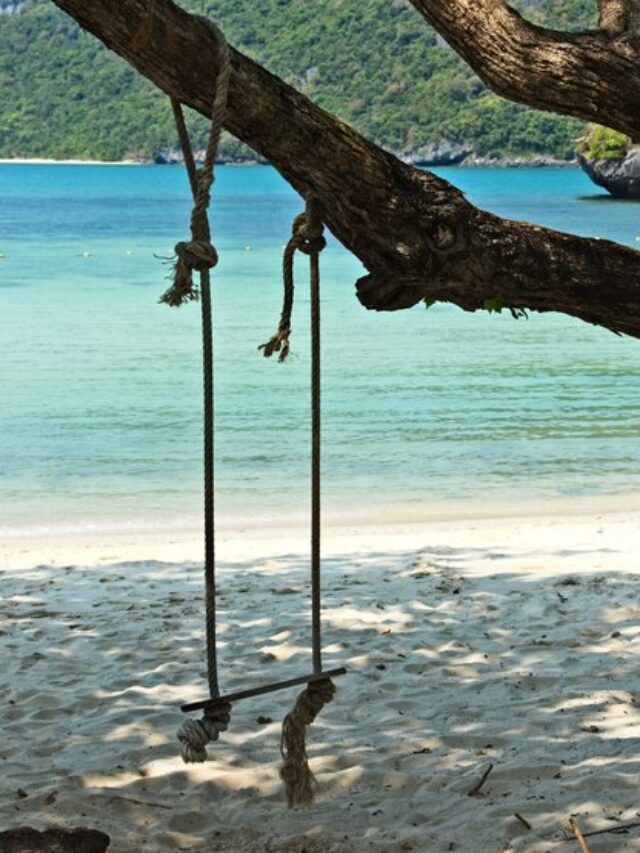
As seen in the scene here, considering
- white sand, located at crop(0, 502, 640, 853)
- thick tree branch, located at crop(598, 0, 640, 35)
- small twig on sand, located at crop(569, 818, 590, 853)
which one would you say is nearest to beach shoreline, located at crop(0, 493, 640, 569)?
white sand, located at crop(0, 502, 640, 853)

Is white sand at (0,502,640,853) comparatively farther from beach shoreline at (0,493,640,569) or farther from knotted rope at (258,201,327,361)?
knotted rope at (258,201,327,361)

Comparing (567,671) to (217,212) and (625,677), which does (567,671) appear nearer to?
(625,677)

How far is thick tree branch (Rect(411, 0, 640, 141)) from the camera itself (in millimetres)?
2873

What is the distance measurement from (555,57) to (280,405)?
10.8 meters

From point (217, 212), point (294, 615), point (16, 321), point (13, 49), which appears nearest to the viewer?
point (294, 615)

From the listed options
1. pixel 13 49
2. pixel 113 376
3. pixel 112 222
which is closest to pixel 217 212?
pixel 112 222

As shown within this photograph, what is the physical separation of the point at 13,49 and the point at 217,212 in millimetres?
63498

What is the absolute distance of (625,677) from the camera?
4789 millimetres

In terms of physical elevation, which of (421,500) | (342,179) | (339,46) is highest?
(339,46)

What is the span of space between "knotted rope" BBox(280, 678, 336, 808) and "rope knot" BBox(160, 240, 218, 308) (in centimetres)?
90

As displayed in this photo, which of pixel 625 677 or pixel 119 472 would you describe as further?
pixel 119 472

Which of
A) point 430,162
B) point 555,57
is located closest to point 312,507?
point 555,57

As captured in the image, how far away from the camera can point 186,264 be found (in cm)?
269

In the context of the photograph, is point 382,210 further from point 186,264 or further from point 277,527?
point 277,527
